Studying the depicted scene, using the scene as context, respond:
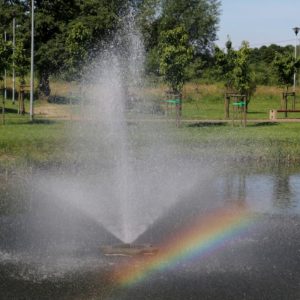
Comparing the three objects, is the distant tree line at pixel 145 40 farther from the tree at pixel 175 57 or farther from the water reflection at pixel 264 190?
the water reflection at pixel 264 190

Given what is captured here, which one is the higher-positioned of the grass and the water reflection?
the grass

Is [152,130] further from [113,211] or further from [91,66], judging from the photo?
[113,211]

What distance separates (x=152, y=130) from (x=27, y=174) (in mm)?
10767

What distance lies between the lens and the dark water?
7152mm

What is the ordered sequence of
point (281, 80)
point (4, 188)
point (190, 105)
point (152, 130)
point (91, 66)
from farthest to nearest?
point (190, 105)
point (281, 80)
point (91, 66)
point (152, 130)
point (4, 188)

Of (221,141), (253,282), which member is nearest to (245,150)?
(221,141)

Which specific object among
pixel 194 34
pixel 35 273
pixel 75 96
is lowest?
pixel 35 273

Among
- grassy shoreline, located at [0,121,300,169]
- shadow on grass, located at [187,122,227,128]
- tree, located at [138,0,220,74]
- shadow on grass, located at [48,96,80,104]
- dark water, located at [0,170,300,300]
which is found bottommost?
dark water, located at [0,170,300,300]

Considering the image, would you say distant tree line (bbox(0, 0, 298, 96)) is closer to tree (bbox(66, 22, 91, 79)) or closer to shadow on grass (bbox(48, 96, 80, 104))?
tree (bbox(66, 22, 91, 79))

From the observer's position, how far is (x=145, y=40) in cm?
5928

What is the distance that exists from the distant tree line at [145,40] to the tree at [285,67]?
0.06m

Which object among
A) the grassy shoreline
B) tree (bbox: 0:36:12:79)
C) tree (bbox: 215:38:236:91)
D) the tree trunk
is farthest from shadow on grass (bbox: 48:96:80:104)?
the grassy shoreline

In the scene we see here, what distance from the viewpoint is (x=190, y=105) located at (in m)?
46.2

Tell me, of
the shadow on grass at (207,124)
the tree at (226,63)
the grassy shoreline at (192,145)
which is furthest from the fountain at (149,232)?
the tree at (226,63)
